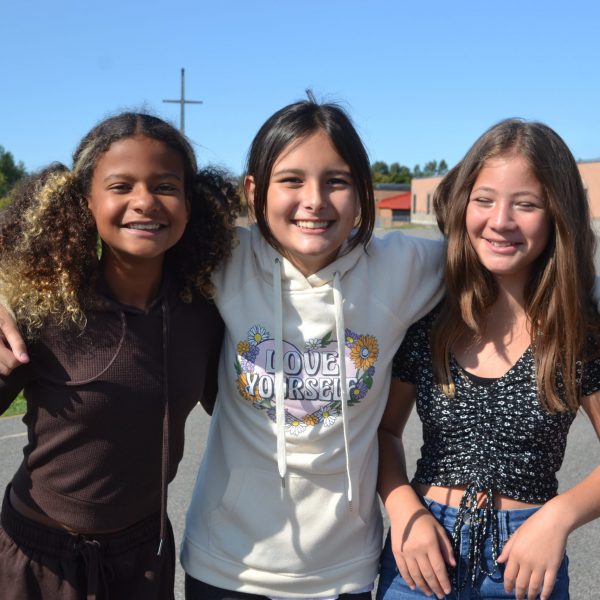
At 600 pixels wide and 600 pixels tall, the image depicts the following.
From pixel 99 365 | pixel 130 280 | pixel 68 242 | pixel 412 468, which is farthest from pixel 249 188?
pixel 412 468

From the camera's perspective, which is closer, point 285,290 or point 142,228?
point 142,228

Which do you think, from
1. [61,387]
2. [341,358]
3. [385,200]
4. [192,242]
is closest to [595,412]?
[341,358]

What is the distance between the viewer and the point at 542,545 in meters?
2.03

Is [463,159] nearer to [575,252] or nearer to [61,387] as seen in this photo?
[575,252]

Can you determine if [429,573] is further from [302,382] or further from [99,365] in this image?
[99,365]

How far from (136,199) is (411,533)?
4.07 feet

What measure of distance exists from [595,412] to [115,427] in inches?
53.9

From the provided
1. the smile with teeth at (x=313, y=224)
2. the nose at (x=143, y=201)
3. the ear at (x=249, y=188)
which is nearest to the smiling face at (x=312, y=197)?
the smile with teeth at (x=313, y=224)

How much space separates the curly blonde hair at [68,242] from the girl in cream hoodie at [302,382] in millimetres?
128

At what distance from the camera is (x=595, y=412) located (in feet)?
7.02

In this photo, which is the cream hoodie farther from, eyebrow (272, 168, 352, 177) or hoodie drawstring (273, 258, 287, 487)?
eyebrow (272, 168, 352, 177)

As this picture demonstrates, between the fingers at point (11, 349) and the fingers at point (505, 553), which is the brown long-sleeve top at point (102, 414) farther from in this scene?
the fingers at point (505, 553)

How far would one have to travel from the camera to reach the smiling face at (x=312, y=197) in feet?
7.29

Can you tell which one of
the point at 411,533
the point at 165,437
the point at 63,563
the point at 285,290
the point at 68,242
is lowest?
the point at 63,563
